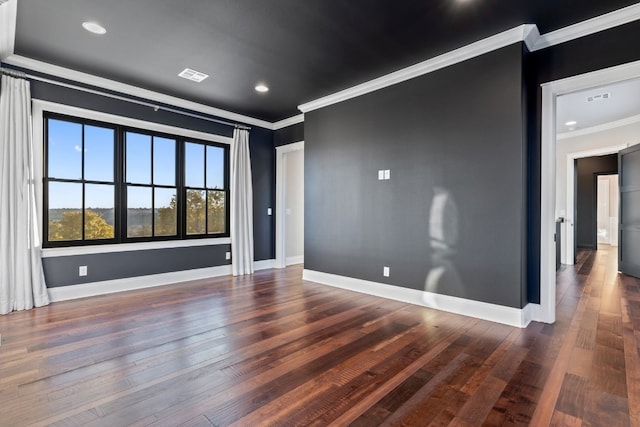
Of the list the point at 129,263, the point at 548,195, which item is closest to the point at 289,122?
the point at 129,263

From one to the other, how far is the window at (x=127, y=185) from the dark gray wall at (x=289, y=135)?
3.55 feet

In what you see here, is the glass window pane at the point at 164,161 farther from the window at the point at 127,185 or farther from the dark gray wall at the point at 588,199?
the dark gray wall at the point at 588,199

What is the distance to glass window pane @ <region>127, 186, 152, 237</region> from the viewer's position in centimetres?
469

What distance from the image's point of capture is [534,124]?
10.7 ft

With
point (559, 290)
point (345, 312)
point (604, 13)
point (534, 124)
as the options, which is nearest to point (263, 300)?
point (345, 312)

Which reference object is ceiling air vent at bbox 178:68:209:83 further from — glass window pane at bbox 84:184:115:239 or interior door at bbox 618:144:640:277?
interior door at bbox 618:144:640:277

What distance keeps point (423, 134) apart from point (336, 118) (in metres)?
1.54

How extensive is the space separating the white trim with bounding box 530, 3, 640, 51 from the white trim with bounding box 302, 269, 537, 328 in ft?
8.80

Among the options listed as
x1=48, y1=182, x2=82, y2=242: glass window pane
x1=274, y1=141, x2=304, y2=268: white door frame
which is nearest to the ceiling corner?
x1=274, y1=141, x2=304, y2=268: white door frame

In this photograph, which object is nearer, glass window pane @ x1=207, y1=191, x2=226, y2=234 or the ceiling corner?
the ceiling corner

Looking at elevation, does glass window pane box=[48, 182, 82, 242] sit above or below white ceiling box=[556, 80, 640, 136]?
below

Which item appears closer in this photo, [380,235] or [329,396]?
[329,396]

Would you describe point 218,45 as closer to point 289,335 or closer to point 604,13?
point 289,335

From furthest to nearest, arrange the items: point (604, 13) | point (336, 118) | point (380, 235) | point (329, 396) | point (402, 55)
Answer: point (336, 118), point (380, 235), point (402, 55), point (604, 13), point (329, 396)
